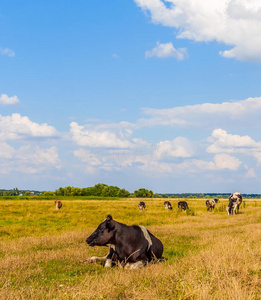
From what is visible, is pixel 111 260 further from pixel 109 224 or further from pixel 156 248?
pixel 156 248

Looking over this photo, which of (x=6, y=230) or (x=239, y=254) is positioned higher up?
(x=239, y=254)

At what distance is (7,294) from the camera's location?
530cm

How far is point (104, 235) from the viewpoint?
328 inches

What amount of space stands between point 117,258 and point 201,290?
3.65m

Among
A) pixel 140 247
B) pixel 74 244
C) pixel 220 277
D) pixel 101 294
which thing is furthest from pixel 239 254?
pixel 74 244

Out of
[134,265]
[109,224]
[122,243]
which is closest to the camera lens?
[134,265]

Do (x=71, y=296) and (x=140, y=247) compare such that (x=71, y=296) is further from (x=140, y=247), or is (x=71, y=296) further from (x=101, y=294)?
(x=140, y=247)

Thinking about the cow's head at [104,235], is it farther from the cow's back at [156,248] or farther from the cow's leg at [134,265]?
the cow's back at [156,248]

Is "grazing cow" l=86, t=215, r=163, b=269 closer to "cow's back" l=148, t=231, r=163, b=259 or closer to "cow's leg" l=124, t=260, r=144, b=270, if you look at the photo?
"cow's leg" l=124, t=260, r=144, b=270

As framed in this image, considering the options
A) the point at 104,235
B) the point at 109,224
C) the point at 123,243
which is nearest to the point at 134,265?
the point at 123,243

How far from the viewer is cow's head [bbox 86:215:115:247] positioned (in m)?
8.33

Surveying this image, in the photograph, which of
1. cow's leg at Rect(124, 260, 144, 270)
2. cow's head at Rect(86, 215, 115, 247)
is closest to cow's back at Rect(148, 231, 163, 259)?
cow's leg at Rect(124, 260, 144, 270)

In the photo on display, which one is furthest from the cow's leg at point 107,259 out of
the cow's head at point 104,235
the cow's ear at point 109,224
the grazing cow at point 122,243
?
the cow's ear at point 109,224

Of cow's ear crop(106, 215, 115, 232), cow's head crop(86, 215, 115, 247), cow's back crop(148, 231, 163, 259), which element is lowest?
cow's back crop(148, 231, 163, 259)
